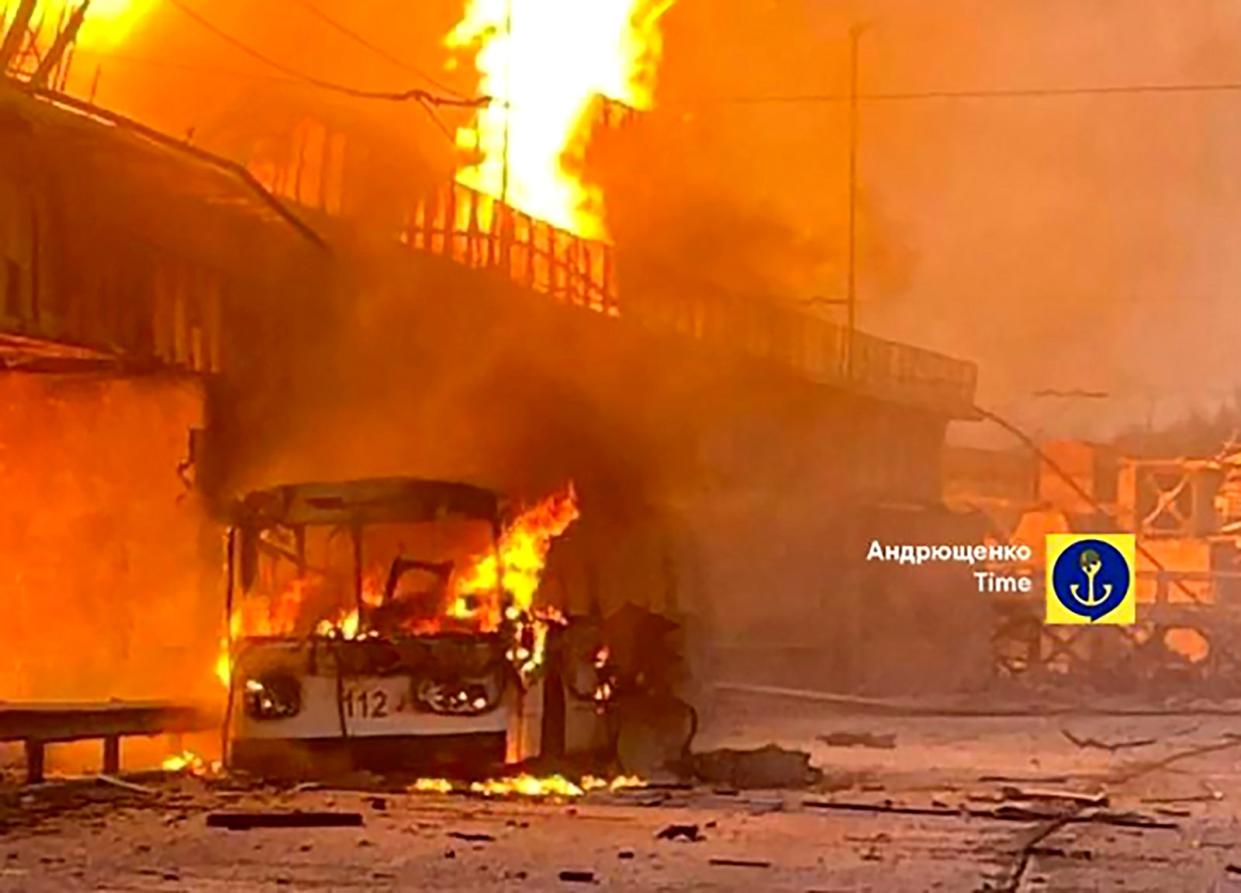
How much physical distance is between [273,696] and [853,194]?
22812 mm

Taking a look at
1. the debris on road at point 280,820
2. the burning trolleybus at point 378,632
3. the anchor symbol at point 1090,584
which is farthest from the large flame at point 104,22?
the anchor symbol at point 1090,584

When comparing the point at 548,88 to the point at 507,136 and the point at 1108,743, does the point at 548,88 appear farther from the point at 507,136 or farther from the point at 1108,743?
the point at 1108,743

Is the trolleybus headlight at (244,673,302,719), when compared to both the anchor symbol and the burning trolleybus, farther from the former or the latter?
the anchor symbol

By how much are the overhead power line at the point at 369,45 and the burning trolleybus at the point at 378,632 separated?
1247cm

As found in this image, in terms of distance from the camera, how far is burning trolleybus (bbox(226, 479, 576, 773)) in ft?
46.6

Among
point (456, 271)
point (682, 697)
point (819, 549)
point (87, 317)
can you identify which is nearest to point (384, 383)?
point (456, 271)

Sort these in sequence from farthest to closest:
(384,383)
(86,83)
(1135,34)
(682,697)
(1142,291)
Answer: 1. (1142,291)
2. (1135,34)
3. (86,83)
4. (384,383)
5. (682,697)

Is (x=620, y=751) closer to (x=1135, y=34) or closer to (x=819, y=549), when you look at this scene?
(x=819, y=549)

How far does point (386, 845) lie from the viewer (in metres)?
11.5

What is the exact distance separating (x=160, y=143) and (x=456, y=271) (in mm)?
5791

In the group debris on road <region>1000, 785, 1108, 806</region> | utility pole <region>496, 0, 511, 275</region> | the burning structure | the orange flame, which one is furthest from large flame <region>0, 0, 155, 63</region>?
debris on road <region>1000, 785, 1108, 806</region>

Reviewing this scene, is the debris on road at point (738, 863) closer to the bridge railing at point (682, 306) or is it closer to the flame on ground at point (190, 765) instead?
the flame on ground at point (190, 765)

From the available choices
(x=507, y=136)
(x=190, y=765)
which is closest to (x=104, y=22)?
(x=507, y=136)

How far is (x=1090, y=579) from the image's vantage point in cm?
3556
